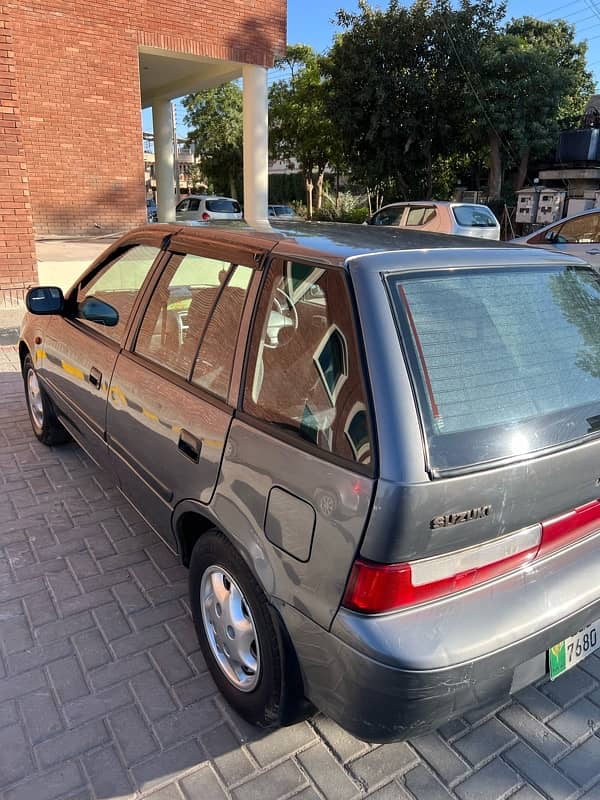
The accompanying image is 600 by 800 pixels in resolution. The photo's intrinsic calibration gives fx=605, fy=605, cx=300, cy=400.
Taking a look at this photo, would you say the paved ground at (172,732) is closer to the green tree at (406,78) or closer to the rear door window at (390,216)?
the rear door window at (390,216)

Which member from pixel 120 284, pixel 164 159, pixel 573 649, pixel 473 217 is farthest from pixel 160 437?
pixel 164 159

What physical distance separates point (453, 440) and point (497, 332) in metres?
0.51

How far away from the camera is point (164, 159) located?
57.9ft

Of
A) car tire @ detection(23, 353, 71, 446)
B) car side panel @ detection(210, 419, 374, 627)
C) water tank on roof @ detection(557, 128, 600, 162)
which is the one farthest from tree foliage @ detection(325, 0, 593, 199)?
car side panel @ detection(210, 419, 374, 627)

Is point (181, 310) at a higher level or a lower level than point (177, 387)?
higher

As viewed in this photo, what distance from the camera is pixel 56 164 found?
1227 cm

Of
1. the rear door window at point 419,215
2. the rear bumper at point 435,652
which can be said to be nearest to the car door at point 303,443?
the rear bumper at point 435,652

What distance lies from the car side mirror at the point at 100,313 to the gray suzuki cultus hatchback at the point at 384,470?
0.77 meters

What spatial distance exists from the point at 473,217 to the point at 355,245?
11.1 m

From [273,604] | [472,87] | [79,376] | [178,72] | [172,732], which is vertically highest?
[472,87]

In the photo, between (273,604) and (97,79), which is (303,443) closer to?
(273,604)

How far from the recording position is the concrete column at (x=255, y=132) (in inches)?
523

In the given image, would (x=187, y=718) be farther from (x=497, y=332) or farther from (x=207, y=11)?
(x=207, y=11)

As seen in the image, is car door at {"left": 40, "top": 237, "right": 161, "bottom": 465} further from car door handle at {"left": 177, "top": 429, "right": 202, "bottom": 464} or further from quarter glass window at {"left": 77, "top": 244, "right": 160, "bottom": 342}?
car door handle at {"left": 177, "top": 429, "right": 202, "bottom": 464}
